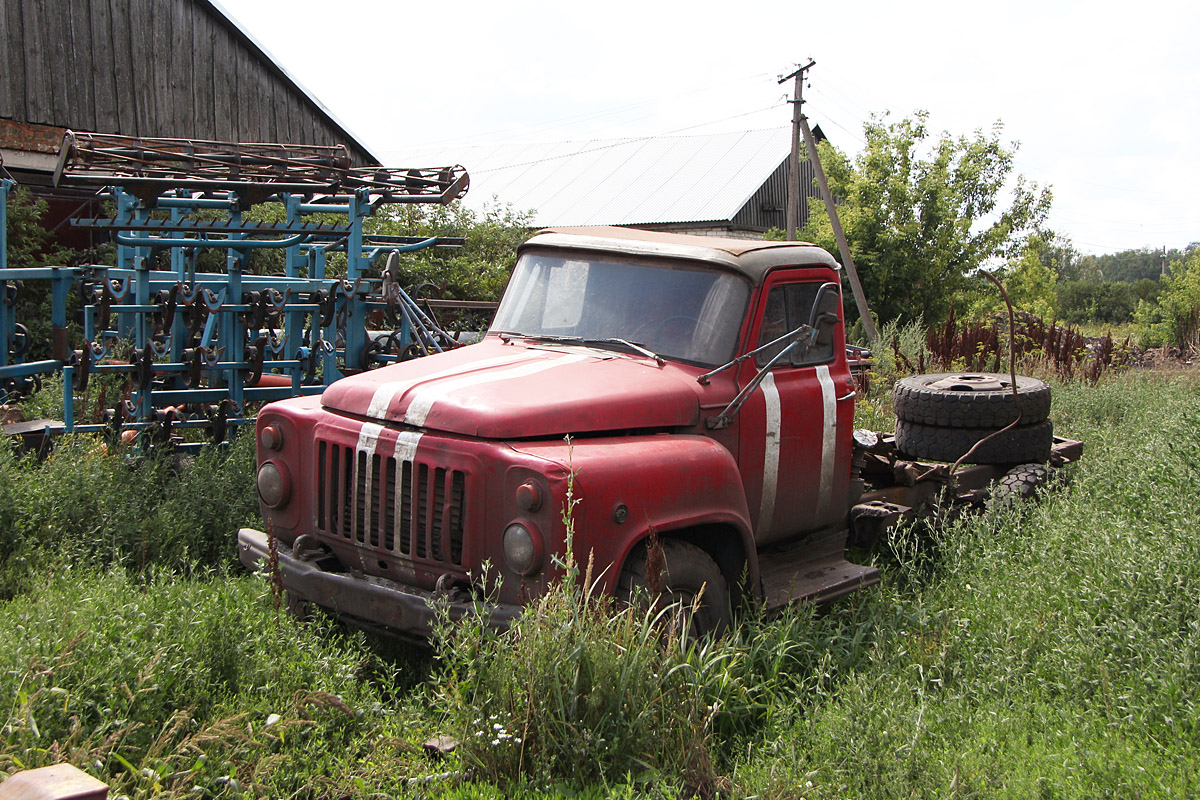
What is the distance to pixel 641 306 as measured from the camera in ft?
15.6

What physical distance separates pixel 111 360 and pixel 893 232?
59.8 feet

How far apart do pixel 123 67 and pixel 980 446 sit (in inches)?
563

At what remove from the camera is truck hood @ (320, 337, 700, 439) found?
3.87 metres

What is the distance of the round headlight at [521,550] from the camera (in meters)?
3.55

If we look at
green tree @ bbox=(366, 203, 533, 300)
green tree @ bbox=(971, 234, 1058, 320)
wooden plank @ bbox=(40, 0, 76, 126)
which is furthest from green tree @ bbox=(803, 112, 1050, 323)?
wooden plank @ bbox=(40, 0, 76, 126)

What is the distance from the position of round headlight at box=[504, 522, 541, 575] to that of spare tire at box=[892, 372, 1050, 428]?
3.99 meters

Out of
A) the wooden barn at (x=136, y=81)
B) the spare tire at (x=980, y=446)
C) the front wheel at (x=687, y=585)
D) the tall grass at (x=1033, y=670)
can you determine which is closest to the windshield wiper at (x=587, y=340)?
the front wheel at (x=687, y=585)

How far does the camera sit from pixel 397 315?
9.10 m

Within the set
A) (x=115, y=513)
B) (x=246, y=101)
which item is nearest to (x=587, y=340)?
(x=115, y=513)

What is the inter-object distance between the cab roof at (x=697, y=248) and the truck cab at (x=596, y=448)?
0.01 m

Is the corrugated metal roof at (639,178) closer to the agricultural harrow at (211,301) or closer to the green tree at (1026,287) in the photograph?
the green tree at (1026,287)

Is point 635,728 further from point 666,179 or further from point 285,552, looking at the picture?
point 666,179

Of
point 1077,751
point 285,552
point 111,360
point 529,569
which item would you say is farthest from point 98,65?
point 1077,751

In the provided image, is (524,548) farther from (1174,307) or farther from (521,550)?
(1174,307)
